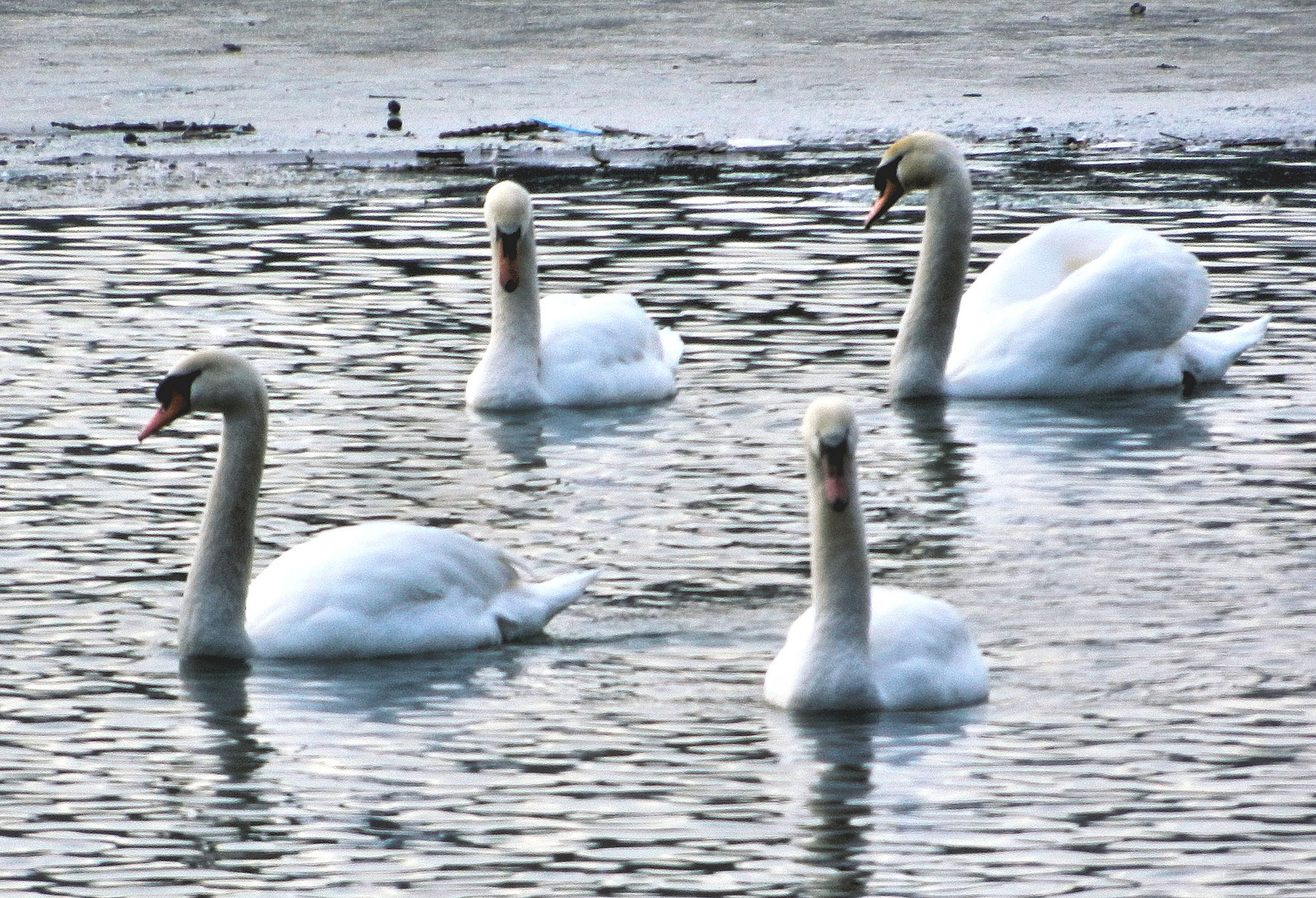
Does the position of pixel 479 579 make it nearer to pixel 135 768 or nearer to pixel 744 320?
pixel 135 768

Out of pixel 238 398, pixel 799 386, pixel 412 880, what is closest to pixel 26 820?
pixel 412 880

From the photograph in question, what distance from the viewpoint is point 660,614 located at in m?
7.46

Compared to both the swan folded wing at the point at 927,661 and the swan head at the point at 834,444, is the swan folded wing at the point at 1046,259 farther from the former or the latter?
the swan head at the point at 834,444

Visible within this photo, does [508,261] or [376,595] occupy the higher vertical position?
[508,261]

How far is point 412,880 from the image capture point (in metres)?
5.35

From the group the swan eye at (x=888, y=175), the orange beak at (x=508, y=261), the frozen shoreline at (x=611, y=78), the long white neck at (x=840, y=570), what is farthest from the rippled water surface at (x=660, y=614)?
the frozen shoreline at (x=611, y=78)

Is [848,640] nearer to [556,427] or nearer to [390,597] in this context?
[390,597]

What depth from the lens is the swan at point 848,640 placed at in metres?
6.54

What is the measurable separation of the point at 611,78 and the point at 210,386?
14.1 metres

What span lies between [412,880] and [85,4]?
2169cm

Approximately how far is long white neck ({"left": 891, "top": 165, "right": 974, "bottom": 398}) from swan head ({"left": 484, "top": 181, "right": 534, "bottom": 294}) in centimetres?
167

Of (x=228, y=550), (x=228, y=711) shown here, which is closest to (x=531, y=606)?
(x=228, y=550)

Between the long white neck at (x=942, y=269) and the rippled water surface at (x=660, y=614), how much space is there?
35 centimetres

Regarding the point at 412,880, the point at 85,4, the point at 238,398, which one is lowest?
the point at 412,880
